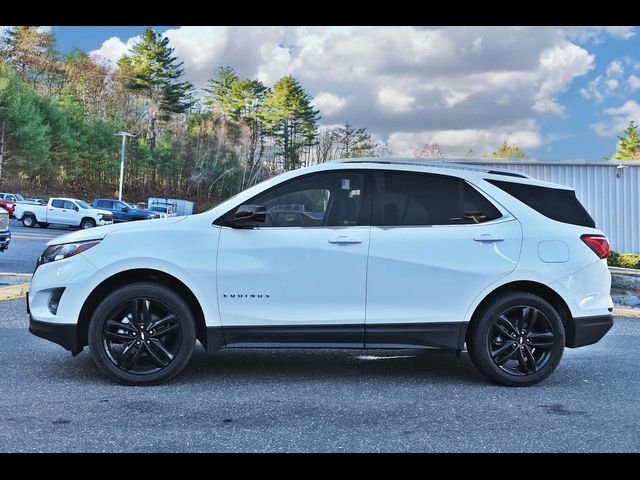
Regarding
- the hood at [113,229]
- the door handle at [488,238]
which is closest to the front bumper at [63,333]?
the hood at [113,229]

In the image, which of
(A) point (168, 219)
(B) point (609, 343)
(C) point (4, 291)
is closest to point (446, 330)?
(A) point (168, 219)

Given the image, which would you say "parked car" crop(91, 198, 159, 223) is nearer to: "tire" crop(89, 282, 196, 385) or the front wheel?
the front wheel

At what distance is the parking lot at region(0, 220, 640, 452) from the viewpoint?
4.01 meters

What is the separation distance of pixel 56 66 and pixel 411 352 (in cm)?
7300

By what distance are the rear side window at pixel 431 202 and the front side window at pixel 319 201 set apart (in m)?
0.22

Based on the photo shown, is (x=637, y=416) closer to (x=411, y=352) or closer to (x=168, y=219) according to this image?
(x=411, y=352)

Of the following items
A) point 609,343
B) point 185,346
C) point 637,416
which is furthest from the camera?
point 609,343

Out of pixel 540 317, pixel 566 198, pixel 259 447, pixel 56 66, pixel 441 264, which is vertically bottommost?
pixel 259 447

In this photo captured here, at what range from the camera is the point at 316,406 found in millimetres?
4773

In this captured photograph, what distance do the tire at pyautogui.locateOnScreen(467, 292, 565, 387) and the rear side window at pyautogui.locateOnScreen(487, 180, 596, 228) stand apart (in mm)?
739

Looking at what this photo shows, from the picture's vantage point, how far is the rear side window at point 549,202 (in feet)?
18.3

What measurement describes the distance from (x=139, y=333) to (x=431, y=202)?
2555 mm

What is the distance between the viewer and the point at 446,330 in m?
5.34

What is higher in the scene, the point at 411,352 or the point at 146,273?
the point at 146,273
